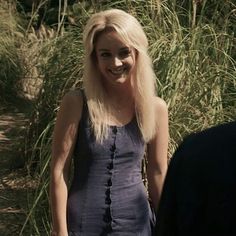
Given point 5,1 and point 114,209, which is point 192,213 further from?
point 5,1

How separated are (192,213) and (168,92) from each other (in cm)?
320

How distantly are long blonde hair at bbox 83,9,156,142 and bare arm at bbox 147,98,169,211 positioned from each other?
0.05m

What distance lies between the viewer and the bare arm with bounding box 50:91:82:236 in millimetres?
2422

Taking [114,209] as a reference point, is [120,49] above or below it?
above

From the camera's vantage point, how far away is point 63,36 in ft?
16.8

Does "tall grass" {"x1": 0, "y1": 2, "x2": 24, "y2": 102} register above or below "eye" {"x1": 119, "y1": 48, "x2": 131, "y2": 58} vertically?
below

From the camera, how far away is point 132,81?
2.52 m

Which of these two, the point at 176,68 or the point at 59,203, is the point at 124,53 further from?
the point at 176,68

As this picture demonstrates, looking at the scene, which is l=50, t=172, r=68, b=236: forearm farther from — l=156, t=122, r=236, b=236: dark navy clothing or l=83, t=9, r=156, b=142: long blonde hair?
l=156, t=122, r=236, b=236: dark navy clothing

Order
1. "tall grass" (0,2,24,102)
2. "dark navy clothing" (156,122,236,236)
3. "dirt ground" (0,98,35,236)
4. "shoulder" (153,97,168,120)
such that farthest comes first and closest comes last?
1. "tall grass" (0,2,24,102)
2. "dirt ground" (0,98,35,236)
3. "shoulder" (153,97,168,120)
4. "dark navy clothing" (156,122,236,236)

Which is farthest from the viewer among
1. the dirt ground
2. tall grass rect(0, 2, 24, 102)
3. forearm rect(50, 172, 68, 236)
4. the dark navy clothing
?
tall grass rect(0, 2, 24, 102)

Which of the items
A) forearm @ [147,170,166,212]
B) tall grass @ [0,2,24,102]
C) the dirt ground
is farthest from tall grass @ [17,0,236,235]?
tall grass @ [0,2,24,102]

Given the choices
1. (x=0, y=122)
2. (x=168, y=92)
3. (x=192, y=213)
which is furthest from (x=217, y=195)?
(x=0, y=122)

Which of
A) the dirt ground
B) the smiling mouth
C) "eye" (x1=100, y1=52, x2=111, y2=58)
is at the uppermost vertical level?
"eye" (x1=100, y1=52, x2=111, y2=58)
